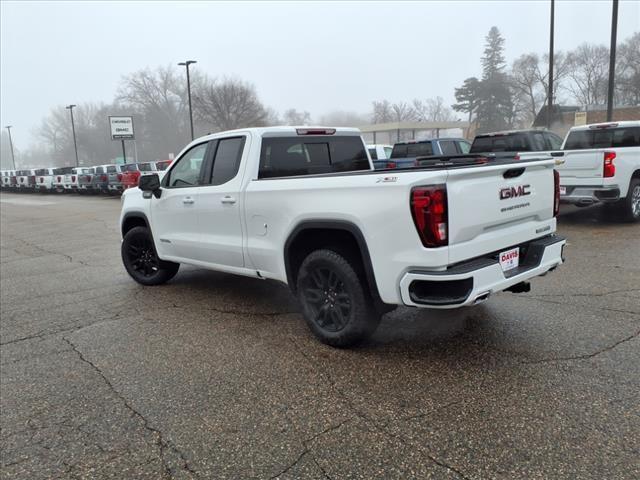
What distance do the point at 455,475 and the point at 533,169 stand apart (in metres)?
2.43

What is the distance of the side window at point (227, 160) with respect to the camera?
4902mm

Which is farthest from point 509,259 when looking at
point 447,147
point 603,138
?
point 447,147

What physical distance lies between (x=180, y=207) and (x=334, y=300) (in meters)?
2.36

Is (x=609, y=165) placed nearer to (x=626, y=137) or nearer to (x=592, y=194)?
(x=592, y=194)

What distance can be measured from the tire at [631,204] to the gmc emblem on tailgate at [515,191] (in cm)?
660

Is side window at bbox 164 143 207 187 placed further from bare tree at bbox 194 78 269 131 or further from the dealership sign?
bare tree at bbox 194 78 269 131

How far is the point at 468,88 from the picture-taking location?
2749 inches

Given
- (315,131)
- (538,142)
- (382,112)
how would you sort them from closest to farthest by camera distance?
1. (315,131)
2. (538,142)
3. (382,112)

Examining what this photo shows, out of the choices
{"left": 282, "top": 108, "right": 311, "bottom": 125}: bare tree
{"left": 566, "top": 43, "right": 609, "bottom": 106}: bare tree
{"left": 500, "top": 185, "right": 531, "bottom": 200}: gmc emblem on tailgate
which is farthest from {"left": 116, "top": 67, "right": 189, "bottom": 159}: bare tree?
{"left": 500, "top": 185, "right": 531, "bottom": 200}: gmc emblem on tailgate

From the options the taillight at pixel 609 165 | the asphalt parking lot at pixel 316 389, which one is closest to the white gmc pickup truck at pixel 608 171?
the taillight at pixel 609 165

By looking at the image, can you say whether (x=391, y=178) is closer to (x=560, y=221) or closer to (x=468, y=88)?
(x=560, y=221)

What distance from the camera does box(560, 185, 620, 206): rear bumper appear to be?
8938mm

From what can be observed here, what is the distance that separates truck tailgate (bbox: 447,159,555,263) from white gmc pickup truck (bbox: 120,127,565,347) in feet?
0.03

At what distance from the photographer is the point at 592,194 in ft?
29.7
